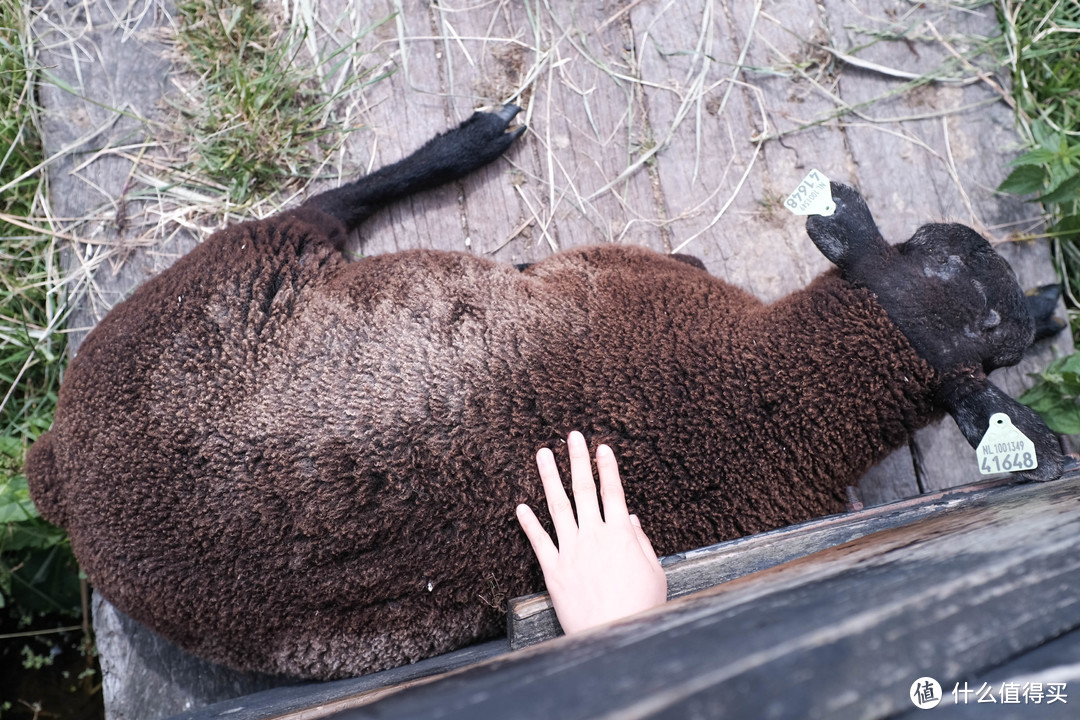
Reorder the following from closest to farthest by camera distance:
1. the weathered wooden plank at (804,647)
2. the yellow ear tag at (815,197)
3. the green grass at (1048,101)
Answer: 1. the weathered wooden plank at (804,647)
2. the yellow ear tag at (815,197)
3. the green grass at (1048,101)

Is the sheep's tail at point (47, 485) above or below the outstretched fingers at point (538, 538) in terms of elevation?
above

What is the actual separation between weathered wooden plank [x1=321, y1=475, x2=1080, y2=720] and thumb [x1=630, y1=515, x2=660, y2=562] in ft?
2.65

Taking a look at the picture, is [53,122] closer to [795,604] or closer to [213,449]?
[213,449]

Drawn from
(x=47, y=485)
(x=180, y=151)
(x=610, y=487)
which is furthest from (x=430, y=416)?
(x=180, y=151)

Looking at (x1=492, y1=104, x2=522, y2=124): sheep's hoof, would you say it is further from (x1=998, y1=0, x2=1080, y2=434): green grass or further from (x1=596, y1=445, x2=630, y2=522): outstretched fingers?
(x1=998, y1=0, x2=1080, y2=434): green grass

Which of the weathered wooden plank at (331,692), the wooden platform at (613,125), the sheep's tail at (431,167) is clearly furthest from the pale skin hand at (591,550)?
the sheep's tail at (431,167)

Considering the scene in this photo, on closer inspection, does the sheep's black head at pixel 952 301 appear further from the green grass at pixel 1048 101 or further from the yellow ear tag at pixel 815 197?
the green grass at pixel 1048 101

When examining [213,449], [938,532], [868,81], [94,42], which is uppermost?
[94,42]

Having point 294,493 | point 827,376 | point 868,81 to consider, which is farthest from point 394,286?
point 868,81

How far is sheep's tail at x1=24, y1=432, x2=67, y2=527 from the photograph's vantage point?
249 cm

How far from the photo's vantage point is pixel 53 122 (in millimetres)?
3414

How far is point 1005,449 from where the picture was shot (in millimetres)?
2383

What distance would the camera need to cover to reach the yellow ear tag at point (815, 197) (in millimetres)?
2596

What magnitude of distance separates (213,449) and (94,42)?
242 centimetres
